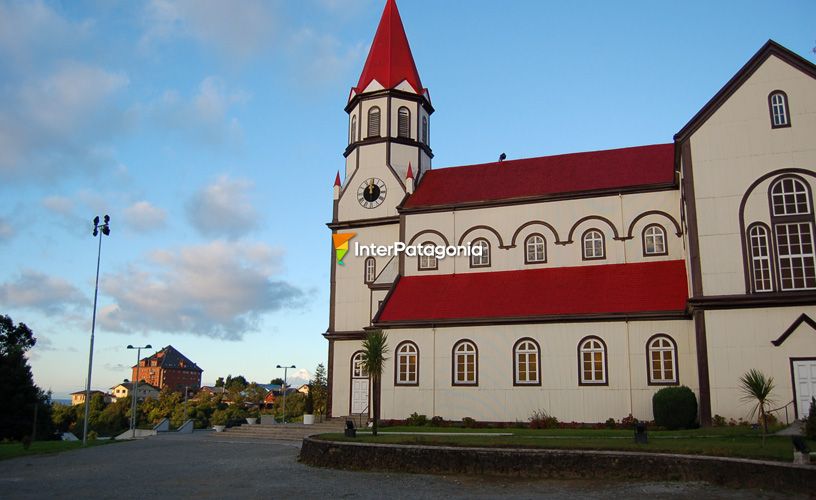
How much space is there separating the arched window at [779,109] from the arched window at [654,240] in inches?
283

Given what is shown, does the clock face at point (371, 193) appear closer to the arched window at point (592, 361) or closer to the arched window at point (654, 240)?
the arched window at point (654, 240)

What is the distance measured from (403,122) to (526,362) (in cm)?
1680

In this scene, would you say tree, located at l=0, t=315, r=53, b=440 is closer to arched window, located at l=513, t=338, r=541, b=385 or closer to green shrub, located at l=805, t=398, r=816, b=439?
arched window, located at l=513, t=338, r=541, b=385

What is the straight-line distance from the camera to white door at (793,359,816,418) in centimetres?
2388

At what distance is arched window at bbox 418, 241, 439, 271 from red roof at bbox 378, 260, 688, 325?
564 millimetres

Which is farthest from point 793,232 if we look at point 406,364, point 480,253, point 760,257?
point 406,364

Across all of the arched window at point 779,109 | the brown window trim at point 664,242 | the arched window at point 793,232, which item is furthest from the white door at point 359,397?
the arched window at point 779,109

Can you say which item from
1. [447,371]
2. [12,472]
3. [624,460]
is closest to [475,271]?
[447,371]

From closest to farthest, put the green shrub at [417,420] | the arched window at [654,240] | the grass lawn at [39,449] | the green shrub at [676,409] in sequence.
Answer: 1. the green shrub at [676,409]
2. the grass lawn at [39,449]
3. the green shrub at [417,420]
4. the arched window at [654,240]

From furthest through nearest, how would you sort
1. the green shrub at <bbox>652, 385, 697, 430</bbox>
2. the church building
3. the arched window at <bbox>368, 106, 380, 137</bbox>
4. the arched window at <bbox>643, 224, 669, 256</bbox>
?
1. the arched window at <bbox>368, 106, 380, 137</bbox>
2. the arched window at <bbox>643, 224, 669, 256</bbox>
3. the green shrub at <bbox>652, 385, 697, 430</bbox>
4. the church building

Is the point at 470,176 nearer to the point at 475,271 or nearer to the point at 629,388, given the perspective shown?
the point at 475,271

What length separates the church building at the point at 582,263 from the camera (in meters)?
25.4

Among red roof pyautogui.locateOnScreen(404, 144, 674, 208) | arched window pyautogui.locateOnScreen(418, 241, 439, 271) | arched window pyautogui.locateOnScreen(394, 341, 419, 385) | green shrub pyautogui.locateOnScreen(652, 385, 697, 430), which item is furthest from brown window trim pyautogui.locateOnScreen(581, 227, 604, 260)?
arched window pyautogui.locateOnScreen(394, 341, 419, 385)

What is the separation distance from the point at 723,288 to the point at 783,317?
7.20 feet
